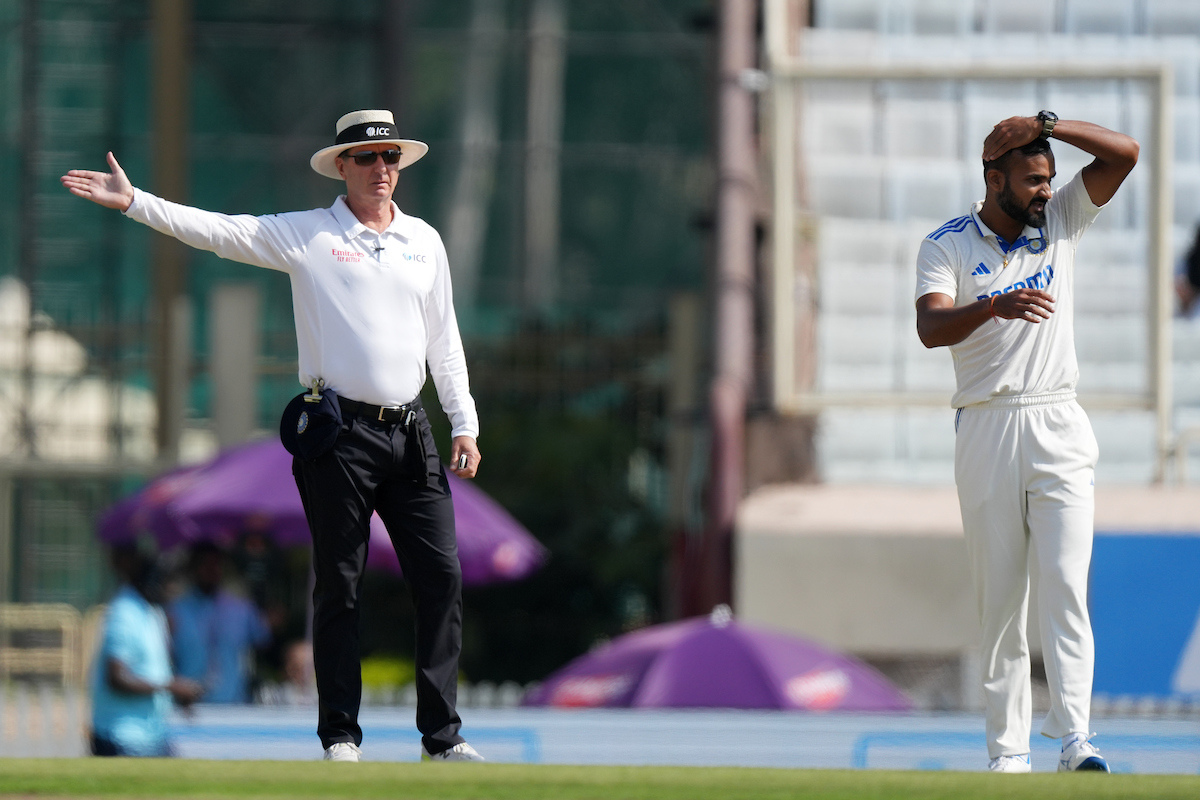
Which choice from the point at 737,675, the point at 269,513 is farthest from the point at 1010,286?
the point at 269,513

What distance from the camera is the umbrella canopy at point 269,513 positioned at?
11.5 metres

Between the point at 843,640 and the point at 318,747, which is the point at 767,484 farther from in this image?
the point at 318,747

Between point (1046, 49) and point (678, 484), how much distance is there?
5.14 m

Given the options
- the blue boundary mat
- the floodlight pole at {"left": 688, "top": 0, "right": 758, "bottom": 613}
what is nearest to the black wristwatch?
the blue boundary mat

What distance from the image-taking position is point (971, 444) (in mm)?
4945

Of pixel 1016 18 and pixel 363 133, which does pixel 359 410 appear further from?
pixel 1016 18

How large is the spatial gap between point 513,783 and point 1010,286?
1855 millimetres

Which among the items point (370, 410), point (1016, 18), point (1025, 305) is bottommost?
point (370, 410)

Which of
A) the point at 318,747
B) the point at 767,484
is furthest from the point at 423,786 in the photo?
the point at 767,484

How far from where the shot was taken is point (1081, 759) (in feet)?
15.3

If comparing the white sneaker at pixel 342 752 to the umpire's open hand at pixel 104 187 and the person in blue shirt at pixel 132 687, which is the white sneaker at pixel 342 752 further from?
the person in blue shirt at pixel 132 687

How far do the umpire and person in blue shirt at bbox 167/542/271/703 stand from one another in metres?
6.77

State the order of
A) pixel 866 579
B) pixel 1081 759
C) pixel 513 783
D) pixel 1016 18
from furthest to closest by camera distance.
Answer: pixel 1016 18 → pixel 866 579 → pixel 1081 759 → pixel 513 783

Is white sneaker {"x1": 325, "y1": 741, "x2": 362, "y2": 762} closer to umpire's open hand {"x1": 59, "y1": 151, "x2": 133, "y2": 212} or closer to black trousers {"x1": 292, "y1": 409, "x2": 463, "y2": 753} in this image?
black trousers {"x1": 292, "y1": 409, "x2": 463, "y2": 753}
